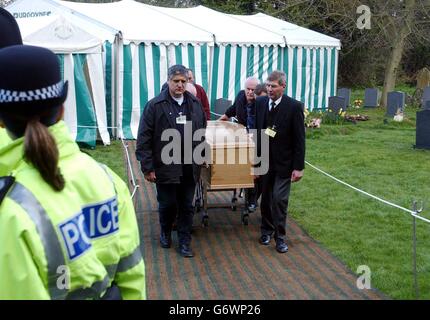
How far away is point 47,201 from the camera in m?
1.64


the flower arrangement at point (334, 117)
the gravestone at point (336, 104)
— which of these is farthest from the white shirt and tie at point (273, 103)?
the gravestone at point (336, 104)

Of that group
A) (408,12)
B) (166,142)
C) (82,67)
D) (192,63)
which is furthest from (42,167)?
(408,12)

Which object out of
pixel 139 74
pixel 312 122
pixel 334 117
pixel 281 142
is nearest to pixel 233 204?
pixel 281 142

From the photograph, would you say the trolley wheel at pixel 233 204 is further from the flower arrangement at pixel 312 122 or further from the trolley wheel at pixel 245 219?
the flower arrangement at pixel 312 122

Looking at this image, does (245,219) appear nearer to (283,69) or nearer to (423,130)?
(423,130)

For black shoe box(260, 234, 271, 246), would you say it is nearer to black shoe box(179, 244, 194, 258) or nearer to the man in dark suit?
the man in dark suit

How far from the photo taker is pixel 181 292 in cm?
529

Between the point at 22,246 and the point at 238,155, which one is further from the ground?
the point at 22,246

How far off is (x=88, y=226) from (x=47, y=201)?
187mm

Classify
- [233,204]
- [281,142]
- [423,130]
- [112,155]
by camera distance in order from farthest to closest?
[423,130] → [112,155] → [233,204] → [281,142]

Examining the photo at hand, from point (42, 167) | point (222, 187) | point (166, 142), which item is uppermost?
point (42, 167)

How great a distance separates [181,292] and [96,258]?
142 inches
